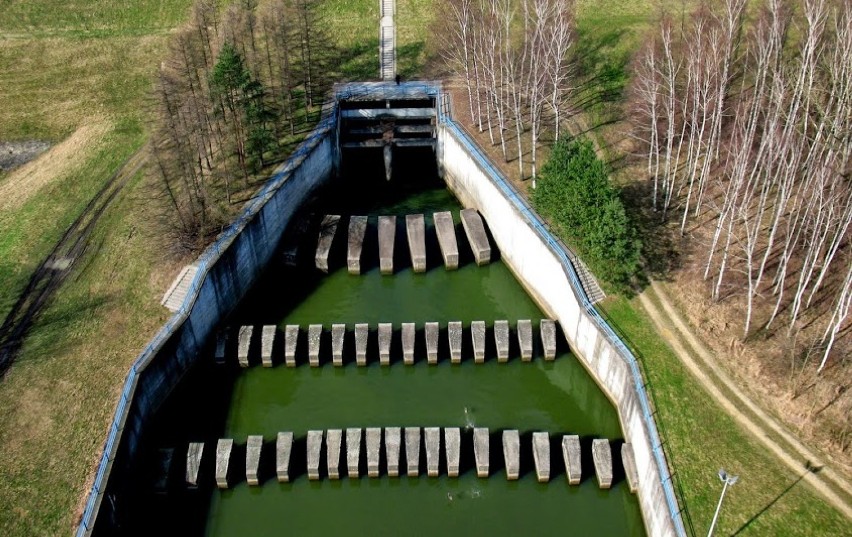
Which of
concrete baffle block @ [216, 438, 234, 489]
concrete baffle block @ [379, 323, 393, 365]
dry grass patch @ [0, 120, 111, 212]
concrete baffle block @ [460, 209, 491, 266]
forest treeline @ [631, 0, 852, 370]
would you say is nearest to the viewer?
concrete baffle block @ [216, 438, 234, 489]

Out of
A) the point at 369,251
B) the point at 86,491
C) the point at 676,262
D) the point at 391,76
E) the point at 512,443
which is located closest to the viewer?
the point at 86,491

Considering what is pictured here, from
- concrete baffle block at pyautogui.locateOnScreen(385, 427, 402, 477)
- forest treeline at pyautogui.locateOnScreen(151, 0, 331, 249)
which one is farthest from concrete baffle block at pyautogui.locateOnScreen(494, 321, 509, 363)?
forest treeline at pyautogui.locateOnScreen(151, 0, 331, 249)

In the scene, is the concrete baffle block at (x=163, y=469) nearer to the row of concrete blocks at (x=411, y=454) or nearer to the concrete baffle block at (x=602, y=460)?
the row of concrete blocks at (x=411, y=454)

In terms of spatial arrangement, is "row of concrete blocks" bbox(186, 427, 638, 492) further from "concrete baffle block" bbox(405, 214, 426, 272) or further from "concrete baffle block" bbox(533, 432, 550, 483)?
"concrete baffle block" bbox(405, 214, 426, 272)

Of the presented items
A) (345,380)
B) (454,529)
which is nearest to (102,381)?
(345,380)

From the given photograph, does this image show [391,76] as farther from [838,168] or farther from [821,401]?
[821,401]

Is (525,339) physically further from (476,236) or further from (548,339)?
(476,236)
